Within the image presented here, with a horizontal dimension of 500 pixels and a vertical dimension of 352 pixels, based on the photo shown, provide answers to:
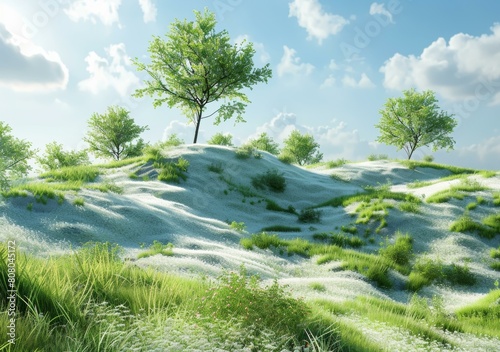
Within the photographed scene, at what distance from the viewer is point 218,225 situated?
16297 millimetres

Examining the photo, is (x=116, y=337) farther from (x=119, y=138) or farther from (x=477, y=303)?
(x=119, y=138)

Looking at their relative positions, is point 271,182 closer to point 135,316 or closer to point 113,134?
point 135,316

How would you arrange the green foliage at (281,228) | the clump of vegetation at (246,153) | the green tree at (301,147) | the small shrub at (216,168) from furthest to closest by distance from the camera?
the green tree at (301,147) < the clump of vegetation at (246,153) < the small shrub at (216,168) < the green foliage at (281,228)

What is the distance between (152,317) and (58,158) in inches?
2142

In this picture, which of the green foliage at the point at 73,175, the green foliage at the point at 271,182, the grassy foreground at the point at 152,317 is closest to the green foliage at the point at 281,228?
the green foliage at the point at 271,182

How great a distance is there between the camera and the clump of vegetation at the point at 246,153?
26.8m

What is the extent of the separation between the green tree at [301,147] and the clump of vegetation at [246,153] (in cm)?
4123

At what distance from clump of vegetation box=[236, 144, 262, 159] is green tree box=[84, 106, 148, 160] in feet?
91.5

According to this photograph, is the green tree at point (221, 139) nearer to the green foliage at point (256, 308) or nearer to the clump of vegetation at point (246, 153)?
the clump of vegetation at point (246, 153)

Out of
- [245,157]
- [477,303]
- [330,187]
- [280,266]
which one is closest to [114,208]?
[280,266]

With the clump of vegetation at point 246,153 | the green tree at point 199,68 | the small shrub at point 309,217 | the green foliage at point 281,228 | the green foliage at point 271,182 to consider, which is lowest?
the green foliage at point 281,228

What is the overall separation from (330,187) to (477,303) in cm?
1563

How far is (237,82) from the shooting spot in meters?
38.1

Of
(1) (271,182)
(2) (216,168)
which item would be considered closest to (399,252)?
(1) (271,182)
